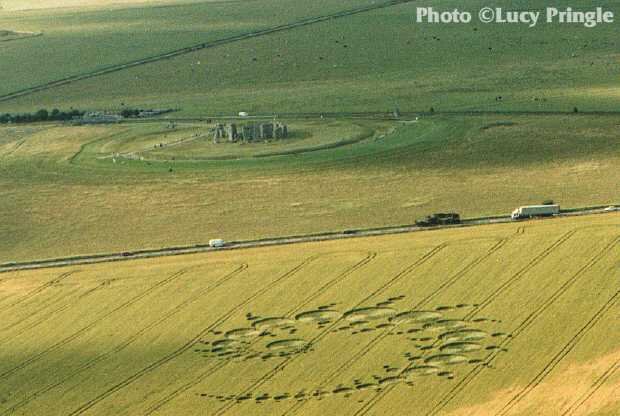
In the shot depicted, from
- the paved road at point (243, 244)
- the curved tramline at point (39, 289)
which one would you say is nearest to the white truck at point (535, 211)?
the paved road at point (243, 244)

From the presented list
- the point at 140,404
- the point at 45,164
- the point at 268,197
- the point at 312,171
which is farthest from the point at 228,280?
the point at 45,164

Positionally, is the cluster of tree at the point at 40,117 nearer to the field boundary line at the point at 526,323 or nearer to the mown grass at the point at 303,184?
the mown grass at the point at 303,184

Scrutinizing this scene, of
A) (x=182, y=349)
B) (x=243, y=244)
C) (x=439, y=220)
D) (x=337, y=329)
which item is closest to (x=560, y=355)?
(x=337, y=329)

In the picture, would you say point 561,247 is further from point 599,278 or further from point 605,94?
point 605,94

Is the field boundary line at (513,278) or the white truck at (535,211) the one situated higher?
the white truck at (535,211)

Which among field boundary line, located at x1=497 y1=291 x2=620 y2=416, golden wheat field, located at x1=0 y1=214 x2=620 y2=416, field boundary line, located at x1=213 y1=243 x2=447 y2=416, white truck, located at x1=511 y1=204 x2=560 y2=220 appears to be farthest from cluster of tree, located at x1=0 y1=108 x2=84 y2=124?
field boundary line, located at x1=497 y1=291 x2=620 y2=416

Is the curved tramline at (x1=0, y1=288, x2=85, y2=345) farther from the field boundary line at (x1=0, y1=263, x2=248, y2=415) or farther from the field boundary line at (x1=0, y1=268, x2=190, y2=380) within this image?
the field boundary line at (x1=0, y1=263, x2=248, y2=415)

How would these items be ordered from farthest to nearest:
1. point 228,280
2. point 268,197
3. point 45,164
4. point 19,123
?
point 19,123, point 45,164, point 268,197, point 228,280
